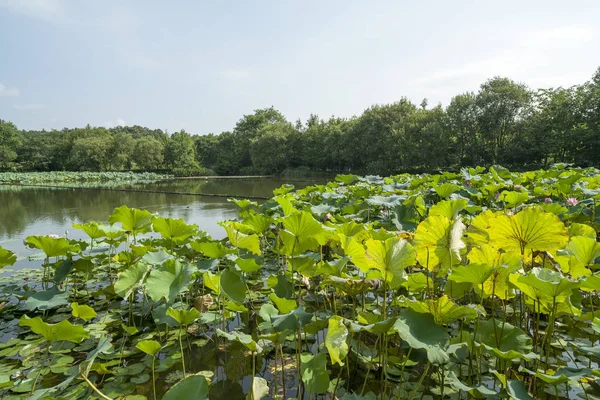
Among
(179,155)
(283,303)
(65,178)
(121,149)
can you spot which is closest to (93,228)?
(283,303)

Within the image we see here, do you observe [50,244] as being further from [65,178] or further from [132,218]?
[65,178]

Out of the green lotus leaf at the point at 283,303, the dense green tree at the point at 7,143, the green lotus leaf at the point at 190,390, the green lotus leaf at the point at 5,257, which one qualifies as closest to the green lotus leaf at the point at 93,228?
the green lotus leaf at the point at 5,257

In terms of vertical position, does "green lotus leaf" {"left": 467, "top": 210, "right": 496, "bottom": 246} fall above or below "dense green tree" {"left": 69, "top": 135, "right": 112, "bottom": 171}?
below

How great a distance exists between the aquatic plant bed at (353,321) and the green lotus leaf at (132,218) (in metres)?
0.01

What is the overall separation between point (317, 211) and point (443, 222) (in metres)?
1.55

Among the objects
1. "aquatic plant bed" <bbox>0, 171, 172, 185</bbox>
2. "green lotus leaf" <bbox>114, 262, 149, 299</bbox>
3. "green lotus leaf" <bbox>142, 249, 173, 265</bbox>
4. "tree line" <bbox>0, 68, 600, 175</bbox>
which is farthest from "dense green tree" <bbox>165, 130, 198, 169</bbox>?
"green lotus leaf" <bbox>114, 262, 149, 299</bbox>

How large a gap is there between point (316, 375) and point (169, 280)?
751mm

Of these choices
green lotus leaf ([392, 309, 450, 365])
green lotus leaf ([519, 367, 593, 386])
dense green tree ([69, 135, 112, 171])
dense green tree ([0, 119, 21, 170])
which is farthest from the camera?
dense green tree ([69, 135, 112, 171])

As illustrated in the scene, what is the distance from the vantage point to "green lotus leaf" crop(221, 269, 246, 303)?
4.64 feet

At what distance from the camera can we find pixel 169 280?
1.50 m

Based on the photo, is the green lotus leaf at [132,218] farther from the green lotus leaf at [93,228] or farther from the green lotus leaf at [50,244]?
the green lotus leaf at [50,244]

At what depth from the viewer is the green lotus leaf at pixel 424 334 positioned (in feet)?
2.95

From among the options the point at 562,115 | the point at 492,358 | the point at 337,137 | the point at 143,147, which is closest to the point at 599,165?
the point at 562,115

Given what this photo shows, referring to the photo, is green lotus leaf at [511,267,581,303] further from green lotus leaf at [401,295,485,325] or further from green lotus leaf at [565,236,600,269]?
green lotus leaf at [565,236,600,269]
